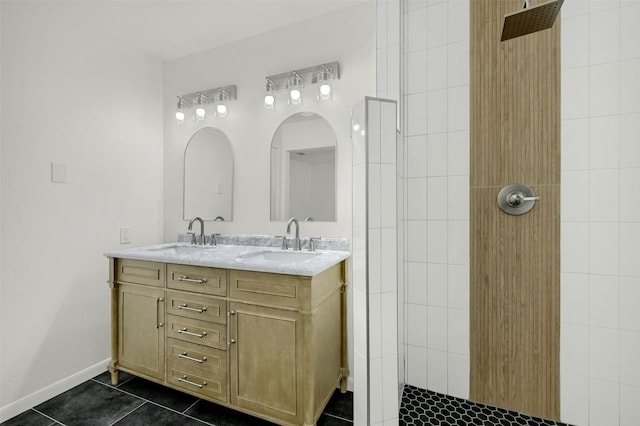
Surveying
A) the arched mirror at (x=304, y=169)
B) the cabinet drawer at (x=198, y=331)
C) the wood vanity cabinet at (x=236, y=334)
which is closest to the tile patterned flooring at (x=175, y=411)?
the wood vanity cabinet at (x=236, y=334)

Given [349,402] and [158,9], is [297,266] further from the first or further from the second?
[158,9]

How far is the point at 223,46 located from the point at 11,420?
2.72 meters

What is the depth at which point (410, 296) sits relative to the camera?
5.19 feet

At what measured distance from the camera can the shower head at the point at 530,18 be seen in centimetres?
100

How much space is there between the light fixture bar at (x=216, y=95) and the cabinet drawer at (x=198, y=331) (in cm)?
161

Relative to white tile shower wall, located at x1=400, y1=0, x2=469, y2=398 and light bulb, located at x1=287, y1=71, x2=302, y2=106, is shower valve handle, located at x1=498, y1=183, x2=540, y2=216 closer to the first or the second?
white tile shower wall, located at x1=400, y1=0, x2=469, y2=398

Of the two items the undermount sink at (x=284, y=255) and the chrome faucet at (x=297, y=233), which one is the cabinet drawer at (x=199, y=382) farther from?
the chrome faucet at (x=297, y=233)

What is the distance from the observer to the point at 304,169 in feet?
6.60

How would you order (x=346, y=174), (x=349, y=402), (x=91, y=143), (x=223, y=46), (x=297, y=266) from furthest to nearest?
(x=223, y=46)
(x=91, y=143)
(x=346, y=174)
(x=349, y=402)
(x=297, y=266)

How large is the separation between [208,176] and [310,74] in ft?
3.68

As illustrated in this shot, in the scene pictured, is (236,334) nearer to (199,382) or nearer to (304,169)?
(199,382)

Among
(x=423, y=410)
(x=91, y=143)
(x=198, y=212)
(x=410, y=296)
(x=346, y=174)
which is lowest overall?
(x=423, y=410)

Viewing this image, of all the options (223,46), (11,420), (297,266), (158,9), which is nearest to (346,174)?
(297,266)
